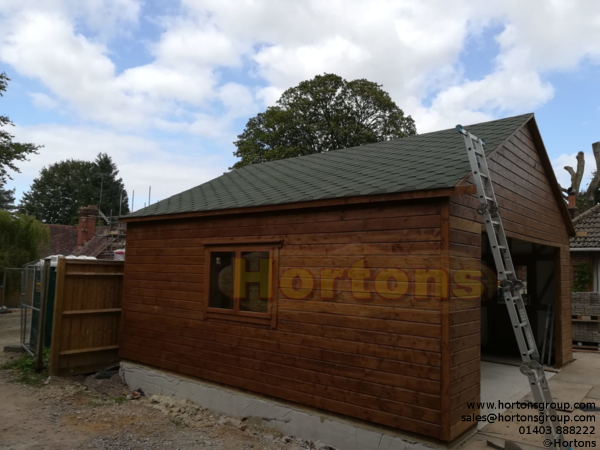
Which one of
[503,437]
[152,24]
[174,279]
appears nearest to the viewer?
[503,437]

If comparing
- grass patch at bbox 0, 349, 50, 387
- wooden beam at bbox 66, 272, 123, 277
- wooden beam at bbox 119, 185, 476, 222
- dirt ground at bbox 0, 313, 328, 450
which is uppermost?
wooden beam at bbox 119, 185, 476, 222

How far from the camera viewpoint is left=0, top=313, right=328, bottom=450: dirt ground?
4977 mm

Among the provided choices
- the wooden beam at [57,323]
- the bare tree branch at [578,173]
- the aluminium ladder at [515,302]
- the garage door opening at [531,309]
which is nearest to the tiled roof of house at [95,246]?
the wooden beam at [57,323]

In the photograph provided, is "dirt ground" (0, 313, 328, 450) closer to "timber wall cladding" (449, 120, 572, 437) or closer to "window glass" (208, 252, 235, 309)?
"window glass" (208, 252, 235, 309)

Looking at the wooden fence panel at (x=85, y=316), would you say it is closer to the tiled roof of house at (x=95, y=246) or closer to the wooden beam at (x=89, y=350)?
the wooden beam at (x=89, y=350)

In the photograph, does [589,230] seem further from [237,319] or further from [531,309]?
[237,319]

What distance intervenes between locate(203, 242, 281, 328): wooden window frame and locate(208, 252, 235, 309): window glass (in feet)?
0.19

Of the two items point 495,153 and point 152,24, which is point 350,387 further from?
point 152,24

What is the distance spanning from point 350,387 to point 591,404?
10.9 ft

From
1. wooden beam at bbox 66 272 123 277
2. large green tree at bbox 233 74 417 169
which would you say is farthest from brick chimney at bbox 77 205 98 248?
wooden beam at bbox 66 272 123 277

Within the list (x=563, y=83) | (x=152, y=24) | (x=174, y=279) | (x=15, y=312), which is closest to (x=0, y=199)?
(x=15, y=312)

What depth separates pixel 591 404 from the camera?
5.41 metres

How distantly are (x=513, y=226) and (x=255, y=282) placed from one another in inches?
145

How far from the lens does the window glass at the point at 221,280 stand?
6.10m
